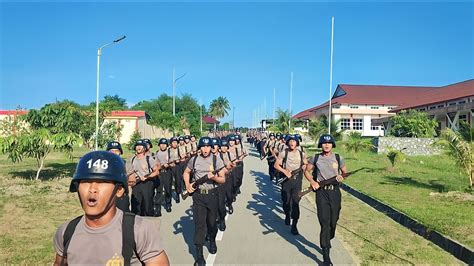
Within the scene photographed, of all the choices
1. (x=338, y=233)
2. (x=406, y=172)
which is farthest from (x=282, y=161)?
(x=406, y=172)

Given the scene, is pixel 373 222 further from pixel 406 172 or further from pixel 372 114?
pixel 372 114

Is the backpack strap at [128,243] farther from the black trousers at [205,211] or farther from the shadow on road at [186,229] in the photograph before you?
the shadow on road at [186,229]

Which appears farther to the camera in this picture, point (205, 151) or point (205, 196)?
point (205, 151)

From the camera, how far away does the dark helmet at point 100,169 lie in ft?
7.76

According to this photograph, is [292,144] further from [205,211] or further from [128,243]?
[128,243]

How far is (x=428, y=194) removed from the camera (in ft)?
39.8

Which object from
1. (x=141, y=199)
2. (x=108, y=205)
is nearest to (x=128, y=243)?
(x=108, y=205)

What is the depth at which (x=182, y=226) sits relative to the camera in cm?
871

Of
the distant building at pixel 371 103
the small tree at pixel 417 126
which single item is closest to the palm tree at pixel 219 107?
the distant building at pixel 371 103

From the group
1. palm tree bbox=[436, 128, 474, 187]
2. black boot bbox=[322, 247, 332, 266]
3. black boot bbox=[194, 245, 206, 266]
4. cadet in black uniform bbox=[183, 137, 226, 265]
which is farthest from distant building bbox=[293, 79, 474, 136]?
black boot bbox=[194, 245, 206, 266]

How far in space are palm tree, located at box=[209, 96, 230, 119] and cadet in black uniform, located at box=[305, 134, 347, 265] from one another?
360ft

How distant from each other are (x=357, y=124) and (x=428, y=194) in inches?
1607

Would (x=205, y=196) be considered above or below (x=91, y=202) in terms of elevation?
below

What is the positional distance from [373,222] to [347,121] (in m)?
44.0
